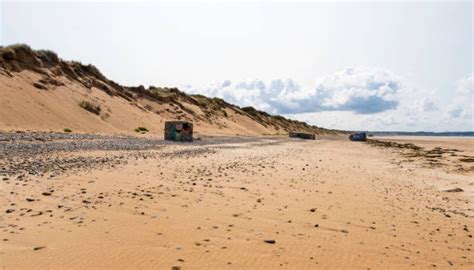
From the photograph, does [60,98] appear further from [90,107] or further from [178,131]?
[178,131]

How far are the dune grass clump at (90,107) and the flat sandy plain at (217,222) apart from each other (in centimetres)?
3339

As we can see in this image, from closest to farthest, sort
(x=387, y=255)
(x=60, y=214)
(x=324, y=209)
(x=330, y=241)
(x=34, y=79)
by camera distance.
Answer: (x=387, y=255) < (x=330, y=241) < (x=60, y=214) < (x=324, y=209) < (x=34, y=79)

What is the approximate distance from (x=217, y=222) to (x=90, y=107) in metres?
42.3

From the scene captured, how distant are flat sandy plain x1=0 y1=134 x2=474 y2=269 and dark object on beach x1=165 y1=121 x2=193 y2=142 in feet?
79.9

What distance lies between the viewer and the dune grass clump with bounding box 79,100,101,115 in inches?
1769

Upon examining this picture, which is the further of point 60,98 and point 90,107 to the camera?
point 90,107

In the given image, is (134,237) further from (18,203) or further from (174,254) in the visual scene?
(18,203)

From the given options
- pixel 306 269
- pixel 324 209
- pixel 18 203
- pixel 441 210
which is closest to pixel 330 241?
pixel 306 269

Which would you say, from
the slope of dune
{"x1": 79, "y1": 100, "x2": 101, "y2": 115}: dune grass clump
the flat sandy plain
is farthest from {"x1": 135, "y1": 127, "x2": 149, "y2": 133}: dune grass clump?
the flat sandy plain

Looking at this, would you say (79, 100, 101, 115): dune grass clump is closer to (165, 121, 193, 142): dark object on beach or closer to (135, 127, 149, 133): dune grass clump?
(135, 127, 149, 133): dune grass clump

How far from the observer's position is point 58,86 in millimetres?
46219

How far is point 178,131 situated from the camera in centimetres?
3800

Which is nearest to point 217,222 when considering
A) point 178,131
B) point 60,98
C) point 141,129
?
point 178,131

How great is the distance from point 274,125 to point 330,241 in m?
125
